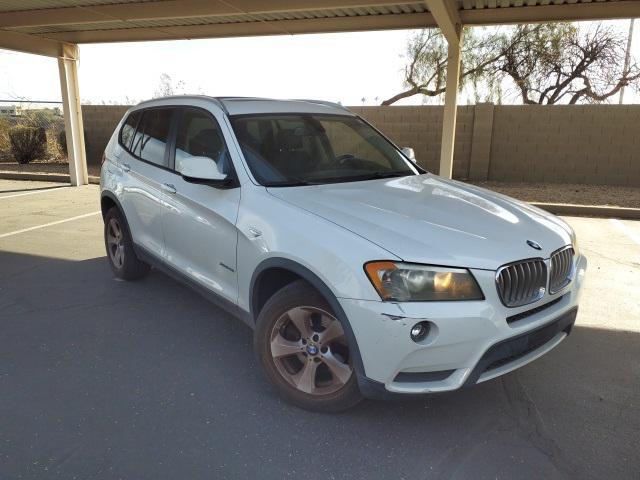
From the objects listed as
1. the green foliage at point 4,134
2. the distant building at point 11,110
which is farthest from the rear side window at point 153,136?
the distant building at point 11,110

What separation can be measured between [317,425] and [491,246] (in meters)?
1.37

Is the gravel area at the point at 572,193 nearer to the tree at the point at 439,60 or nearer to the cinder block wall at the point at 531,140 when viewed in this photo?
the cinder block wall at the point at 531,140

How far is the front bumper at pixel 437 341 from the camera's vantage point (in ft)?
8.07

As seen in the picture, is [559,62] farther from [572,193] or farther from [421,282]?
[421,282]

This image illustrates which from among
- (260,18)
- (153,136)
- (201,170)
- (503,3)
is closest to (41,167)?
(260,18)

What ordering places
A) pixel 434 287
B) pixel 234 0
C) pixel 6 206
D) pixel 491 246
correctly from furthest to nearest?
pixel 6 206 → pixel 234 0 → pixel 491 246 → pixel 434 287

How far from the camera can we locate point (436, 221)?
2.90 m

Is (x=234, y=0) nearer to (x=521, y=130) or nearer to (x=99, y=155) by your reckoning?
(x=521, y=130)

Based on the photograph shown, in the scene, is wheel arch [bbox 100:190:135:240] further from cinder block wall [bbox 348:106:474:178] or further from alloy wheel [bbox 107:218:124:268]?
cinder block wall [bbox 348:106:474:178]

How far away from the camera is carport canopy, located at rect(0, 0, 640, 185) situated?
8.38m

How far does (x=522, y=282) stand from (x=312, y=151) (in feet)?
6.08

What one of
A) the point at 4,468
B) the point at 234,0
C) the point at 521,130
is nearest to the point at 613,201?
the point at 521,130

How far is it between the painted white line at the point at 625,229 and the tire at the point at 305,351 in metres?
6.10

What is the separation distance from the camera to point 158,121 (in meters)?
4.61
